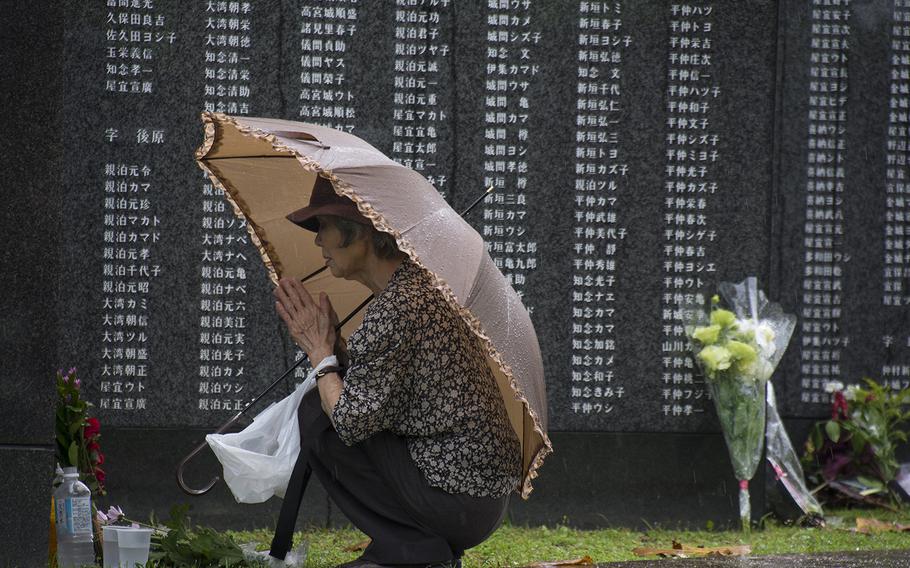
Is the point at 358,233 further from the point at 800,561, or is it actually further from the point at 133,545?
the point at 800,561

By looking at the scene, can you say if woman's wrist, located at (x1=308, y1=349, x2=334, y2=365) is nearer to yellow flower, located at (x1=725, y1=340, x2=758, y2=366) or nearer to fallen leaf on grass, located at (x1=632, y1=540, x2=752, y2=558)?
fallen leaf on grass, located at (x1=632, y1=540, x2=752, y2=558)

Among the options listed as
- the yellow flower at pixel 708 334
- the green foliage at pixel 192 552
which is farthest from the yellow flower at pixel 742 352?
the green foliage at pixel 192 552

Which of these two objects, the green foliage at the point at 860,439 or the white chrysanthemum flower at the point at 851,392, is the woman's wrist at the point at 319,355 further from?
the white chrysanthemum flower at the point at 851,392

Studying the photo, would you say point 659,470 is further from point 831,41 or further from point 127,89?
point 127,89

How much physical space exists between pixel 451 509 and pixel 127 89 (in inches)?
112

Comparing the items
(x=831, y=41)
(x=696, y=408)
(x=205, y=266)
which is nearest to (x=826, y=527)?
(x=696, y=408)

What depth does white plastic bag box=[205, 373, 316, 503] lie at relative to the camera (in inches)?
144

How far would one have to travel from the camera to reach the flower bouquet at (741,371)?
5.42 m

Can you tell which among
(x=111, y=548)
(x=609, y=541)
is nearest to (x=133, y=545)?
(x=111, y=548)

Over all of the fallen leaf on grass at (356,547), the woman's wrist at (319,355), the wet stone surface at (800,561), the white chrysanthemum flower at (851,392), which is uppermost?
the woman's wrist at (319,355)

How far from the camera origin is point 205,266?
5410mm

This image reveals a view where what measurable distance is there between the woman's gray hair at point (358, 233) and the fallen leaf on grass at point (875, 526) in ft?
10.2

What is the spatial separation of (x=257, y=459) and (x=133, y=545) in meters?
0.55

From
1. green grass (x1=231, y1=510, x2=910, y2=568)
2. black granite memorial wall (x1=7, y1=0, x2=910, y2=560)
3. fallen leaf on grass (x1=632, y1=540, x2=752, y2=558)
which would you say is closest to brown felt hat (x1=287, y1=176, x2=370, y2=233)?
green grass (x1=231, y1=510, x2=910, y2=568)
